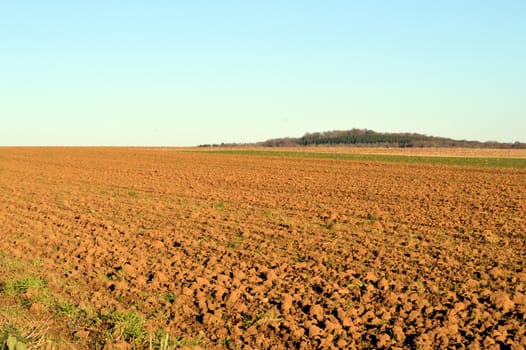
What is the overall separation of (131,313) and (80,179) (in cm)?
1894

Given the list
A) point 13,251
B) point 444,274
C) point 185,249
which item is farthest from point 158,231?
point 444,274

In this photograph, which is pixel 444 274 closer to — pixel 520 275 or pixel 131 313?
pixel 520 275

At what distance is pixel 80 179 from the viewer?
24.2 metres

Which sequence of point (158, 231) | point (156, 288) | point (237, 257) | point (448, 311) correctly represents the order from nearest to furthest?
point (448, 311), point (156, 288), point (237, 257), point (158, 231)

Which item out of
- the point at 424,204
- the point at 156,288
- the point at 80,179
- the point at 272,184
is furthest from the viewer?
the point at 80,179

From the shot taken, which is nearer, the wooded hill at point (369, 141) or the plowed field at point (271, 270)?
the plowed field at point (271, 270)

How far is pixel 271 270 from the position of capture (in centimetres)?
816

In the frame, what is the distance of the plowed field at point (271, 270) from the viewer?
19.6ft

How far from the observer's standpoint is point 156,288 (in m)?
7.46

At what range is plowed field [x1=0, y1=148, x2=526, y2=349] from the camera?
5.96 metres

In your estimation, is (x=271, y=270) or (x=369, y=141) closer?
(x=271, y=270)

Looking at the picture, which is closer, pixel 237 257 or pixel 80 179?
pixel 237 257

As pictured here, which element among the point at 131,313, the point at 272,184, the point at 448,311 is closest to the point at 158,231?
the point at 131,313

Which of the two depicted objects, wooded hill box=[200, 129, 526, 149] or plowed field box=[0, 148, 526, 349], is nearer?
plowed field box=[0, 148, 526, 349]
